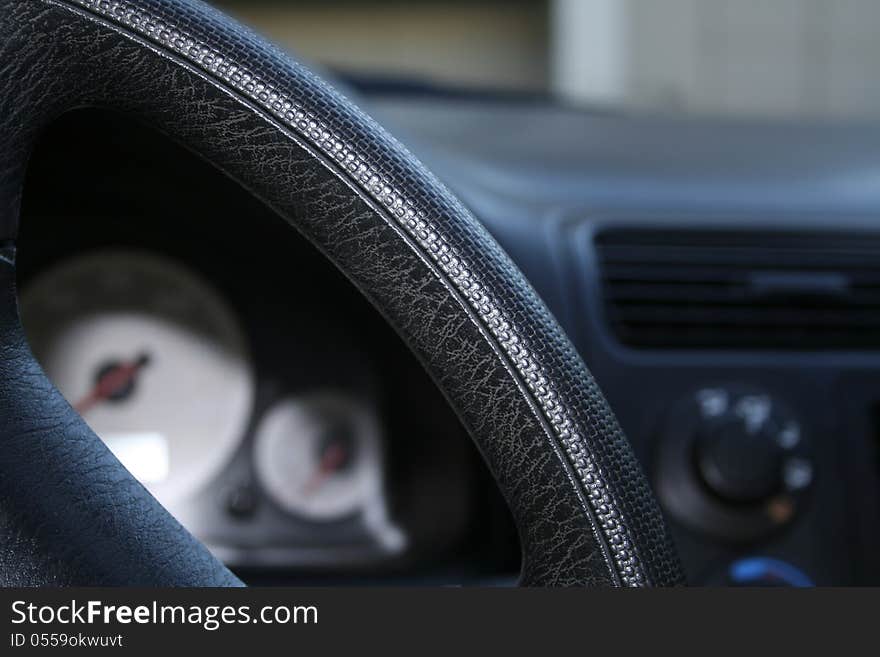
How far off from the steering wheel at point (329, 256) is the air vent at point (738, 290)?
22.2 inches

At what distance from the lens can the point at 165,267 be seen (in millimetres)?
1155

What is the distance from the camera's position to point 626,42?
7.64m

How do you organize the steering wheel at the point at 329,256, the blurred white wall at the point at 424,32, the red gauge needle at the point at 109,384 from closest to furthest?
the steering wheel at the point at 329,256 → the red gauge needle at the point at 109,384 → the blurred white wall at the point at 424,32

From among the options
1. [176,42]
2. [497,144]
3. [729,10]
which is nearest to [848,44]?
[729,10]

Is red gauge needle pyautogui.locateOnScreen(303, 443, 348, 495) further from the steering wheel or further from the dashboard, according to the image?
the steering wheel

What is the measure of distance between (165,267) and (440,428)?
33 cm

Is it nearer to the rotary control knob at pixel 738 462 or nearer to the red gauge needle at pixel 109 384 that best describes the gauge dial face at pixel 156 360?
the red gauge needle at pixel 109 384

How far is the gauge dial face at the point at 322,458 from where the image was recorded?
3.77 ft

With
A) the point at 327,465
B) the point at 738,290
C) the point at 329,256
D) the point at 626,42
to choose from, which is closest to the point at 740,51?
the point at 626,42

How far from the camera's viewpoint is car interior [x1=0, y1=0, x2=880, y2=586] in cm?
103

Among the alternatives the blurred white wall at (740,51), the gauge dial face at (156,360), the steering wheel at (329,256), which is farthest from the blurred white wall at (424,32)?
the steering wheel at (329,256)

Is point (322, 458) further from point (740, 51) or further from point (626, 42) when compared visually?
point (740, 51)

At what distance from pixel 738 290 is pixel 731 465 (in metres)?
0.18

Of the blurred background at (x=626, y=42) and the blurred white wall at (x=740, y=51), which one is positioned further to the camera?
the blurred white wall at (x=740, y=51)
